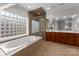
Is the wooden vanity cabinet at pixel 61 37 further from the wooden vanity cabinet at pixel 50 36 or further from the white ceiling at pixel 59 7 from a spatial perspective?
the white ceiling at pixel 59 7

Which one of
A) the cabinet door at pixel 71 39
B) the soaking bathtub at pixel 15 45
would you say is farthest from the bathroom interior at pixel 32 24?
the cabinet door at pixel 71 39

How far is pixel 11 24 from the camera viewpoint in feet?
6.77

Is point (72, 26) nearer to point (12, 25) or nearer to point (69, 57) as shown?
point (69, 57)

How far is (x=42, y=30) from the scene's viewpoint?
2.51 meters

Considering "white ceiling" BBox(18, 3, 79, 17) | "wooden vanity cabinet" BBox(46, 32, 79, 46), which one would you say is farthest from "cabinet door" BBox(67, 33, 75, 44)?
"white ceiling" BBox(18, 3, 79, 17)

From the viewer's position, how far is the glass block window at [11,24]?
200 cm

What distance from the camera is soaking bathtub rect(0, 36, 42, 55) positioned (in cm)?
185

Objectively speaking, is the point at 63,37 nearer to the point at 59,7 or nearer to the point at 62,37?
the point at 62,37

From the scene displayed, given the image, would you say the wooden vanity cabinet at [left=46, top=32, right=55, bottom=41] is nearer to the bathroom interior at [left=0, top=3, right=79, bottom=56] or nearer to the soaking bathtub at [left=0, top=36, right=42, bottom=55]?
the bathroom interior at [left=0, top=3, right=79, bottom=56]

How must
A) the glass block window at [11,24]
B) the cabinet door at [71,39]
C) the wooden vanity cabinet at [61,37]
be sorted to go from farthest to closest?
the cabinet door at [71,39], the wooden vanity cabinet at [61,37], the glass block window at [11,24]

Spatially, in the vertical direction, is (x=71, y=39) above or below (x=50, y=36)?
below

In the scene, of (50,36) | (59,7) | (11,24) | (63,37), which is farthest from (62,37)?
(11,24)

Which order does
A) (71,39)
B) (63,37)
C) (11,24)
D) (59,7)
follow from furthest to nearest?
(71,39) → (63,37) → (59,7) → (11,24)

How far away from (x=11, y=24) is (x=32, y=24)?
50 cm
